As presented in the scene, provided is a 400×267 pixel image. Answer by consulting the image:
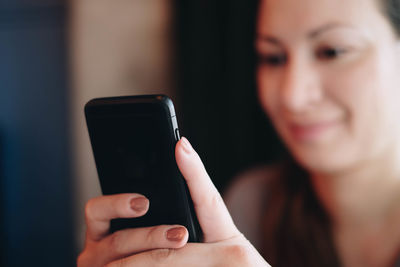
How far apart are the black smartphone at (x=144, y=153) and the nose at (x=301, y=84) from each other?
341mm

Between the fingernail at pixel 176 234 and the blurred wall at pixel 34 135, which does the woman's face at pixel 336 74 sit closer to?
the fingernail at pixel 176 234

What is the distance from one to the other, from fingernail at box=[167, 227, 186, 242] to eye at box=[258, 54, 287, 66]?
1.42 ft

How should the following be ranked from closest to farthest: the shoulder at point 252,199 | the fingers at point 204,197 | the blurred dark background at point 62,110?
the fingers at point 204,197 → the shoulder at point 252,199 → the blurred dark background at point 62,110

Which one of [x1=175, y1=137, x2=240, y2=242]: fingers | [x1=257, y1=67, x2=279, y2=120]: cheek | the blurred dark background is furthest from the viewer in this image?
the blurred dark background

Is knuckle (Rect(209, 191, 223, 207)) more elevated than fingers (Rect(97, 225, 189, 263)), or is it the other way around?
knuckle (Rect(209, 191, 223, 207))

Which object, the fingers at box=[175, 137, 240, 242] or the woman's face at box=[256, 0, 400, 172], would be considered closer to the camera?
the fingers at box=[175, 137, 240, 242]

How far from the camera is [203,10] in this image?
1272mm

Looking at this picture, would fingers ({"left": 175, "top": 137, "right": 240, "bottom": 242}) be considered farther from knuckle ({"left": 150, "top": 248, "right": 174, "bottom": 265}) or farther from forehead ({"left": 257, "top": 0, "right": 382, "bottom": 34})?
forehead ({"left": 257, "top": 0, "right": 382, "bottom": 34})

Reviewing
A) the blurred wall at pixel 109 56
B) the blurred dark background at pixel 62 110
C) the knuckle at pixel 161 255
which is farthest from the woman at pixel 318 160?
the blurred wall at pixel 109 56

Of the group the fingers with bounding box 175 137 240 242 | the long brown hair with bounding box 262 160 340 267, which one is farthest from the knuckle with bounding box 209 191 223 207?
the long brown hair with bounding box 262 160 340 267

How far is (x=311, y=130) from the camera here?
70cm

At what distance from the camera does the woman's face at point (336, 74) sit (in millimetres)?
632

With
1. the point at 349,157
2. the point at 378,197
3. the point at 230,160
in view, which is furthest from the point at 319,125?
the point at 230,160

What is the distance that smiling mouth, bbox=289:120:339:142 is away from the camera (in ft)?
2.25
